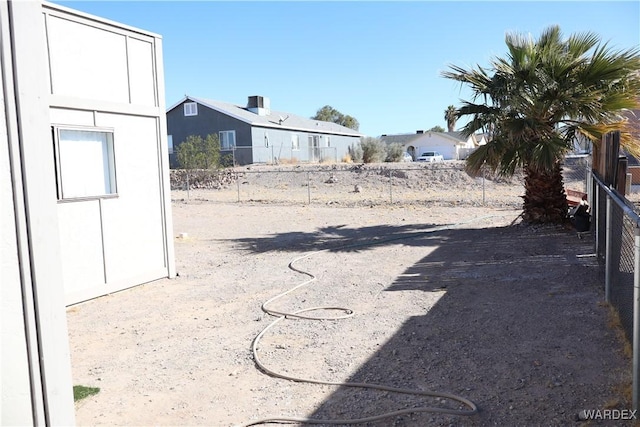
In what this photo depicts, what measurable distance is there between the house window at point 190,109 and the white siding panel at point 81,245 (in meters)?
33.9

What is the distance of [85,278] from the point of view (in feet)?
24.8

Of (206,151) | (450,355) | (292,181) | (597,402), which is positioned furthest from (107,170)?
(206,151)

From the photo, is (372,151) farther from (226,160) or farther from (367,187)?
(367,187)

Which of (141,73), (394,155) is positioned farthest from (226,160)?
(141,73)

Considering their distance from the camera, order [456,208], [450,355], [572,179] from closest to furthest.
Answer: [450,355]
[456,208]
[572,179]

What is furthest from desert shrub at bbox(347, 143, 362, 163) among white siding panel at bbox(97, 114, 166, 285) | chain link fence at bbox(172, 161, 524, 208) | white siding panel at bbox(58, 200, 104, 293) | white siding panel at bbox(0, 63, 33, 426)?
white siding panel at bbox(0, 63, 33, 426)

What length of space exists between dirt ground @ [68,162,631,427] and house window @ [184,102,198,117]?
31.0 m

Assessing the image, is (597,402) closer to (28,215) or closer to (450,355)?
(450,355)

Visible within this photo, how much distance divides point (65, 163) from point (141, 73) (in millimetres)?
1945

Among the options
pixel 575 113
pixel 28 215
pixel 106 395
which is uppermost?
pixel 575 113

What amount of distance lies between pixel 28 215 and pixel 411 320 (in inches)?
179

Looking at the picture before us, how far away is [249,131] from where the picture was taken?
3844cm

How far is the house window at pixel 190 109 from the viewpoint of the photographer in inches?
1581

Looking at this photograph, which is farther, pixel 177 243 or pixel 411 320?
pixel 177 243
